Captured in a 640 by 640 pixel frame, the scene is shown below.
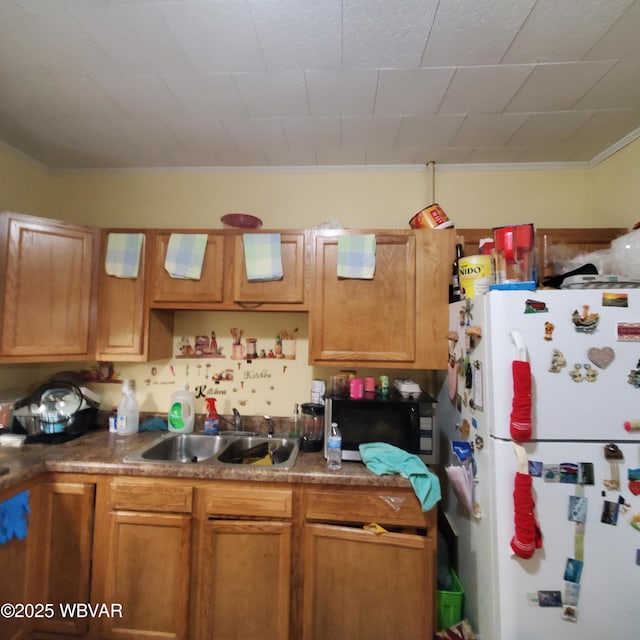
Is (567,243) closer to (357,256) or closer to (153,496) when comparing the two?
(357,256)

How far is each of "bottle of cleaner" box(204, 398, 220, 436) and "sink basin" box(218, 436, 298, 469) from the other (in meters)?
0.16

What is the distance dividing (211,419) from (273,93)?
5.77 feet

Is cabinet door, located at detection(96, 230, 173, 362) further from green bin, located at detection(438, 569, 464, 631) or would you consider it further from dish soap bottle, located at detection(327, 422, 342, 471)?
green bin, located at detection(438, 569, 464, 631)

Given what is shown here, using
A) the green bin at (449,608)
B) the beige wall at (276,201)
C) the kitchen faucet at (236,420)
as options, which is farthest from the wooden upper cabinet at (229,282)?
the green bin at (449,608)

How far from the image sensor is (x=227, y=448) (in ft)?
5.49

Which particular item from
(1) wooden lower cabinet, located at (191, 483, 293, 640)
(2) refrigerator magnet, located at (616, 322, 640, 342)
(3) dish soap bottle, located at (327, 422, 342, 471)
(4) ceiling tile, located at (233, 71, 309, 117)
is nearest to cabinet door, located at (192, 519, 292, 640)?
(1) wooden lower cabinet, located at (191, 483, 293, 640)

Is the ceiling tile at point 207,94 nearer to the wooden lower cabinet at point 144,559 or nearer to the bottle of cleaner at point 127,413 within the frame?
the bottle of cleaner at point 127,413

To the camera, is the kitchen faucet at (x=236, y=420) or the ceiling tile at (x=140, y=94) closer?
the ceiling tile at (x=140, y=94)

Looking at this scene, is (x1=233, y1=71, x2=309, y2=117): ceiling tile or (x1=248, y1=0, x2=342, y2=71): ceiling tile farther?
(x1=233, y1=71, x2=309, y2=117): ceiling tile

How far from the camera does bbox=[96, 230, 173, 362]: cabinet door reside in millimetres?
1735

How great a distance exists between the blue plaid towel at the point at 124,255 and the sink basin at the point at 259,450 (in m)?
1.14

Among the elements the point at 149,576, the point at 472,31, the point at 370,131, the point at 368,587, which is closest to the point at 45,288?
the point at 149,576

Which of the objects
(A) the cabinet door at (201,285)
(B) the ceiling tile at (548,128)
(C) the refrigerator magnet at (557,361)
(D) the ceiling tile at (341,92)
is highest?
(B) the ceiling tile at (548,128)

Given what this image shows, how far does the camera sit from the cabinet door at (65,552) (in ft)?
4.44
